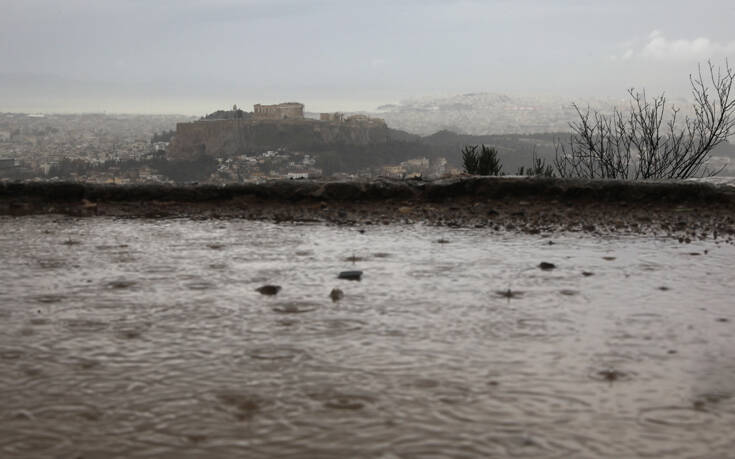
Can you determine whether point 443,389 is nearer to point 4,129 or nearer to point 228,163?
point 228,163

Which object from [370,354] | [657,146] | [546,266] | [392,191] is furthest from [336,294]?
[657,146]

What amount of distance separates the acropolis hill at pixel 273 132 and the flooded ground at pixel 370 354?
4940 centimetres

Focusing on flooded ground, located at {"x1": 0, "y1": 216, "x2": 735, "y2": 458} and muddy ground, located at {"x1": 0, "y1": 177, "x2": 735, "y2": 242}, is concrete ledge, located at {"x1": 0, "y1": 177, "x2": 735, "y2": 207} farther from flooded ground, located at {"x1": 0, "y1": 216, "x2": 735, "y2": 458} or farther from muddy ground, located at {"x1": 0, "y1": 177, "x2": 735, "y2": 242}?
flooded ground, located at {"x1": 0, "y1": 216, "x2": 735, "y2": 458}

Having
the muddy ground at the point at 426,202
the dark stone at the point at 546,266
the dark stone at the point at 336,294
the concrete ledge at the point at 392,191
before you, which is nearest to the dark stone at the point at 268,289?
the dark stone at the point at 336,294

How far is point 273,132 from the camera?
204ft

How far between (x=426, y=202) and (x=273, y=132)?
185 feet

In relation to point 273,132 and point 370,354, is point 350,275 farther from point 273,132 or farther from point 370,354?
point 273,132

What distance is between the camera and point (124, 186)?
757 cm

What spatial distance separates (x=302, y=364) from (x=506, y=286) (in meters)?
1.57

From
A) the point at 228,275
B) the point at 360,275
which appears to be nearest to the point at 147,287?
the point at 228,275

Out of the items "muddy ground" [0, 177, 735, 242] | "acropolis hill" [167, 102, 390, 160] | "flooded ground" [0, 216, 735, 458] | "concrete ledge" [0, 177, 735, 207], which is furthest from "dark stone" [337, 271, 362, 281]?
"acropolis hill" [167, 102, 390, 160]

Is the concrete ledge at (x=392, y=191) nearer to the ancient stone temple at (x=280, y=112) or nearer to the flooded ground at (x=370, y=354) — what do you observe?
the flooded ground at (x=370, y=354)

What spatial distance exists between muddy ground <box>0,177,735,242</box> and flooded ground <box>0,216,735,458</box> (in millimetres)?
1477

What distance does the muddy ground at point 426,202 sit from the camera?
239 inches
